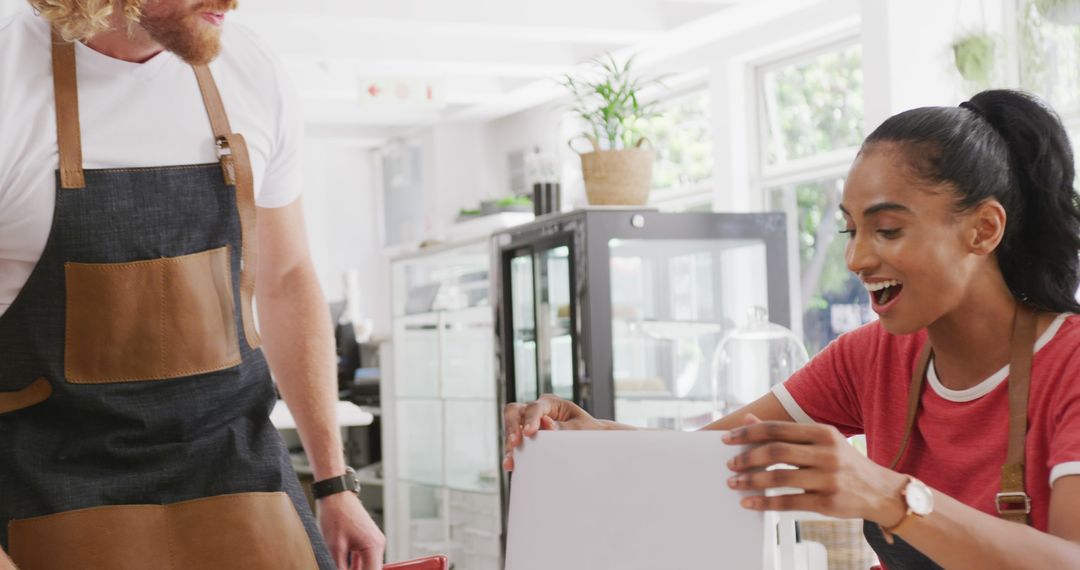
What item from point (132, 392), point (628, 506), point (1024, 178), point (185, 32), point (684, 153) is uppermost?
point (684, 153)

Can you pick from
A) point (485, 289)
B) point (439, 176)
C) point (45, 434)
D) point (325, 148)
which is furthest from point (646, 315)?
point (325, 148)

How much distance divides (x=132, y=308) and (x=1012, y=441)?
1.08 meters

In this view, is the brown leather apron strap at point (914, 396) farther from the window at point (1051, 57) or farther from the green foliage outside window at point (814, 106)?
the green foliage outside window at point (814, 106)

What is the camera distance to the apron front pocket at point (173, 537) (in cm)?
144

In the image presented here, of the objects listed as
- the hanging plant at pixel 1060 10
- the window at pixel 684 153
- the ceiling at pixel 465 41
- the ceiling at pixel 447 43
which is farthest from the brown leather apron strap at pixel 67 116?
the window at pixel 684 153

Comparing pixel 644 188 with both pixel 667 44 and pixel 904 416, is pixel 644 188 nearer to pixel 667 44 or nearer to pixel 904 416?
pixel 904 416

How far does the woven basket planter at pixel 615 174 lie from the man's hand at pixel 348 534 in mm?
2609

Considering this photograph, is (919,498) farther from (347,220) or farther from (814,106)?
(347,220)

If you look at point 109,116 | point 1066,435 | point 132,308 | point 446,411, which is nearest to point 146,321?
point 132,308

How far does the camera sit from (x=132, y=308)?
1513 mm

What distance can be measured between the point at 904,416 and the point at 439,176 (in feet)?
27.4

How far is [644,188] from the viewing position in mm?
4367

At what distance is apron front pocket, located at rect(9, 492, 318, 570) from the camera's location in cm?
144

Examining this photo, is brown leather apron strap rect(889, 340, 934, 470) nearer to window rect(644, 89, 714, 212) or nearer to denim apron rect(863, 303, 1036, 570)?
denim apron rect(863, 303, 1036, 570)
